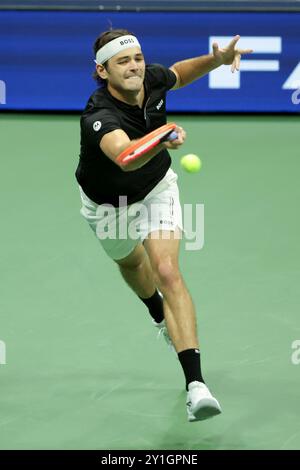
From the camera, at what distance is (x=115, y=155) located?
5.95 m

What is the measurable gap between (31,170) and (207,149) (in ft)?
6.10

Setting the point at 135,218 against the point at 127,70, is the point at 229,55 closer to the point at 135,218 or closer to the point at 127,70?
the point at 127,70

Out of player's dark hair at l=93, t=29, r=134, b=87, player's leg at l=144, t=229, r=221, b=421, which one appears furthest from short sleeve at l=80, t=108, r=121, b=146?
player's leg at l=144, t=229, r=221, b=421

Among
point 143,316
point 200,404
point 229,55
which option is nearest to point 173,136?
point 200,404

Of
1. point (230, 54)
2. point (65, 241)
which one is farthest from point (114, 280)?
point (230, 54)

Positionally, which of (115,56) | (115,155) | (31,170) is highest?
(31,170)

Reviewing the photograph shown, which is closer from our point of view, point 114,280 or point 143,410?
point 143,410

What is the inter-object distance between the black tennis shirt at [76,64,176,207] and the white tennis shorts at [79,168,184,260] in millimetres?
46

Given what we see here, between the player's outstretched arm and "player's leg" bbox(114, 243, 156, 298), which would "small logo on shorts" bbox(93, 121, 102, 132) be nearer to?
the player's outstretched arm

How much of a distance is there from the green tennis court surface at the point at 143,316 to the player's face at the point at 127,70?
178 cm

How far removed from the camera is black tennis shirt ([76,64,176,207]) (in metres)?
6.45

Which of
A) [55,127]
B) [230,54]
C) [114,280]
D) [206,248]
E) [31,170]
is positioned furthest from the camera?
[55,127]

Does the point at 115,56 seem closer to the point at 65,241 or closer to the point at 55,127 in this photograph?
the point at 65,241

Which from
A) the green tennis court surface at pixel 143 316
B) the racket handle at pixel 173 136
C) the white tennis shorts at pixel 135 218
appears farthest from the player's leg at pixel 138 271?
the racket handle at pixel 173 136
